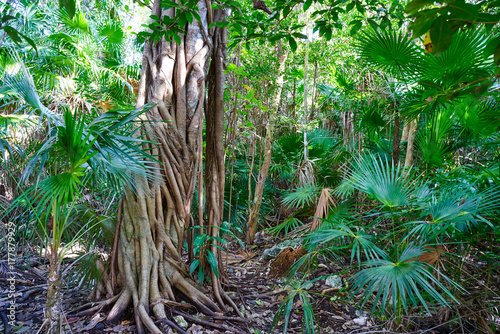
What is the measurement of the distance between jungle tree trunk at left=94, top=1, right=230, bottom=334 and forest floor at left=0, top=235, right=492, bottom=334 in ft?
0.50

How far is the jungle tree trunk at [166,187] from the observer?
230cm

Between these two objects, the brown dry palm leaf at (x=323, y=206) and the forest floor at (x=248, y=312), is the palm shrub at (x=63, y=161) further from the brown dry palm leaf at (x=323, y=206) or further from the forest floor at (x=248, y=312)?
the brown dry palm leaf at (x=323, y=206)

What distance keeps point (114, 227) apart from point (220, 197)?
888mm

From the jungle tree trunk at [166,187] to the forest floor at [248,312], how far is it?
15 centimetres

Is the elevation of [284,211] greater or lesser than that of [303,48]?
lesser

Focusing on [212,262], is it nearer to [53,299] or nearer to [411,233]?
[53,299]

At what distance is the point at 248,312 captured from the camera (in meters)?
2.64

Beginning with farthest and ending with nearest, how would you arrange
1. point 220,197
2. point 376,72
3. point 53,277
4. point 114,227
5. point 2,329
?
point 376,72
point 220,197
point 114,227
point 2,329
point 53,277

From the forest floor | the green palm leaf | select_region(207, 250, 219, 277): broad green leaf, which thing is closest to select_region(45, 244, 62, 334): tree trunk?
the forest floor

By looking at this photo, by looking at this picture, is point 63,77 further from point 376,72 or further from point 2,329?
point 376,72

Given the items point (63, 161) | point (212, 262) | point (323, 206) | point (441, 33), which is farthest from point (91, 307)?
point (441, 33)

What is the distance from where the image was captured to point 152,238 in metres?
2.42

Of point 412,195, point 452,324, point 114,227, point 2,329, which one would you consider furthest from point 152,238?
point 452,324

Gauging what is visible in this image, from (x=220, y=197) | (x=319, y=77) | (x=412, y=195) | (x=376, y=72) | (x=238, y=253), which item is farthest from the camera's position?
(x=319, y=77)
